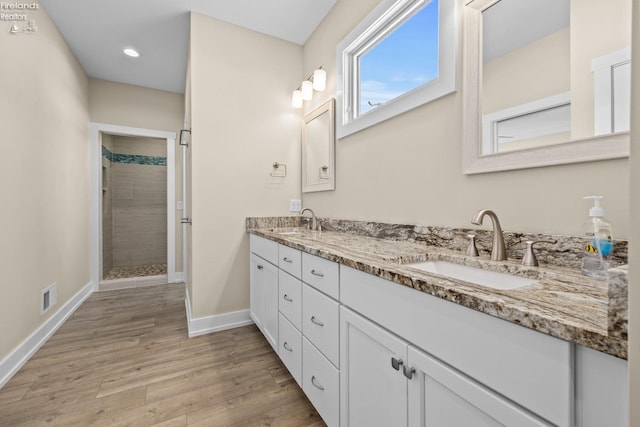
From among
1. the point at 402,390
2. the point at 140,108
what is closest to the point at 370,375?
the point at 402,390

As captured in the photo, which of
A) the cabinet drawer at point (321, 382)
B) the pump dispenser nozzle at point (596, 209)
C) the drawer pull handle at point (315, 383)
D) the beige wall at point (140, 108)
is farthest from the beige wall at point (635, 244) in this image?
the beige wall at point (140, 108)

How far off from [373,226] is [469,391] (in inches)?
46.2

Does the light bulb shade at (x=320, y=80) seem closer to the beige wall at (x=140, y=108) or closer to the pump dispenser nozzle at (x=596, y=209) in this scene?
the pump dispenser nozzle at (x=596, y=209)

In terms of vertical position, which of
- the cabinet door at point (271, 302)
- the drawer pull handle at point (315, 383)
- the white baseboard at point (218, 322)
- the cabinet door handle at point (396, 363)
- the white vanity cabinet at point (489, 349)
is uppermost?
the white vanity cabinet at point (489, 349)

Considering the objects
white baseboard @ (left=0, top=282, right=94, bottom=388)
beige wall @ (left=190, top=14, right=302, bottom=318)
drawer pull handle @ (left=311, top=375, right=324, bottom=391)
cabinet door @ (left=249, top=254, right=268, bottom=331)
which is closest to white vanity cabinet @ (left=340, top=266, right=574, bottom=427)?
drawer pull handle @ (left=311, top=375, right=324, bottom=391)

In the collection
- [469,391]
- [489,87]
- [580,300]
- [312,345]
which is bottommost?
[312,345]

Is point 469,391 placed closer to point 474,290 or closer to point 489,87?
point 474,290

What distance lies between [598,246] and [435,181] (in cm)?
66

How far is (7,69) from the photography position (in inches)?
68.2

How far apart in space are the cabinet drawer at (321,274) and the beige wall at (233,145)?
1.23 meters

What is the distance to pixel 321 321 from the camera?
4.01ft

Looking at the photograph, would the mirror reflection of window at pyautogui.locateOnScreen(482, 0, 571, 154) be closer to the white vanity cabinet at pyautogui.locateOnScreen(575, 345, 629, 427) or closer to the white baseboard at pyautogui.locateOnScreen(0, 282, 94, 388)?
the white vanity cabinet at pyautogui.locateOnScreen(575, 345, 629, 427)

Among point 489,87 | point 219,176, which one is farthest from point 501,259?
point 219,176

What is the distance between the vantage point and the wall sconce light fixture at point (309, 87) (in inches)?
88.6
